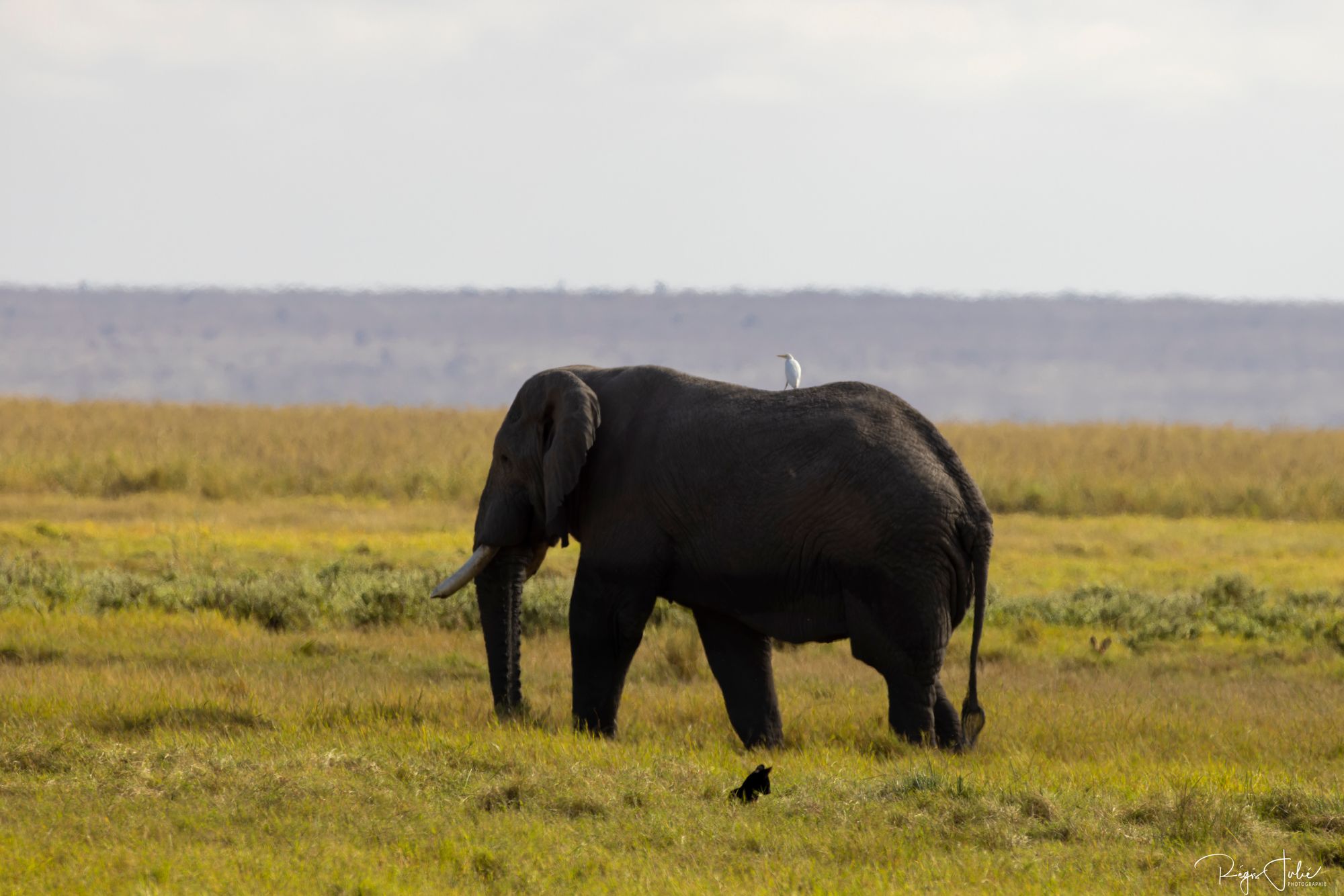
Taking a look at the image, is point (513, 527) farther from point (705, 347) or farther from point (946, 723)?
point (705, 347)

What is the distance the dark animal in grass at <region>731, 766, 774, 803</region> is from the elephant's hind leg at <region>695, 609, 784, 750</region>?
1.83 m

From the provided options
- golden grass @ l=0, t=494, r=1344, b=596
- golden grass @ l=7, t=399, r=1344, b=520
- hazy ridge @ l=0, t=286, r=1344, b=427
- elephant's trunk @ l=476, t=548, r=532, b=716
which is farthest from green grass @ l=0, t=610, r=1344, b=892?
hazy ridge @ l=0, t=286, r=1344, b=427

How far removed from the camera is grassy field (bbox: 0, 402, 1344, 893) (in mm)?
6824

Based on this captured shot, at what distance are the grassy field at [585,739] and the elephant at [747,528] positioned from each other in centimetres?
44

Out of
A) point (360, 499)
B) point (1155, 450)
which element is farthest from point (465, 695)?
point (1155, 450)

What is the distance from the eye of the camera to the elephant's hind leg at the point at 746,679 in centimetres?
973

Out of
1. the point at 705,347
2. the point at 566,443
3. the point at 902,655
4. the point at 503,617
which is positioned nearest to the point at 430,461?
the point at 503,617

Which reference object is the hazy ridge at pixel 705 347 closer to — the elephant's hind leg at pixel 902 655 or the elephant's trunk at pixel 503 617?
the elephant's trunk at pixel 503 617

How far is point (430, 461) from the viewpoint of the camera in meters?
31.0

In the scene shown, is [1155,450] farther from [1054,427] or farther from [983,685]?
[983,685]

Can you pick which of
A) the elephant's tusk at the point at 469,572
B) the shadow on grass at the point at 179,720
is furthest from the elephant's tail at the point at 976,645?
the shadow on grass at the point at 179,720

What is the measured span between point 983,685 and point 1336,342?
156m

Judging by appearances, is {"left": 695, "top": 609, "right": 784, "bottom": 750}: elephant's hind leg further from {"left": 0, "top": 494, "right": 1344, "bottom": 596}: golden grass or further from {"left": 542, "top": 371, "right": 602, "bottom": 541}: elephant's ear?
{"left": 0, "top": 494, "right": 1344, "bottom": 596}: golden grass

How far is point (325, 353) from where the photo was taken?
157m
